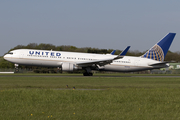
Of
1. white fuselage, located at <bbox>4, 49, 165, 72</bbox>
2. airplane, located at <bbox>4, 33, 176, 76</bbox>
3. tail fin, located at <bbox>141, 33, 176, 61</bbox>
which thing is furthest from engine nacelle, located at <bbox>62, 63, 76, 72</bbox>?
tail fin, located at <bbox>141, 33, 176, 61</bbox>

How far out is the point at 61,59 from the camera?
3988 centimetres

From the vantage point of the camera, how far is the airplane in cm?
3900

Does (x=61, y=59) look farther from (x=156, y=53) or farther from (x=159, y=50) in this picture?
(x=159, y=50)

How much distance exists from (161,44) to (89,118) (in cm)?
3888

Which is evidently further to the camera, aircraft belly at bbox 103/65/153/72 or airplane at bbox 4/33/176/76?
aircraft belly at bbox 103/65/153/72

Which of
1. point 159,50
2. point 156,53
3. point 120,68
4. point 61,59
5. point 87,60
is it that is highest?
point 159,50

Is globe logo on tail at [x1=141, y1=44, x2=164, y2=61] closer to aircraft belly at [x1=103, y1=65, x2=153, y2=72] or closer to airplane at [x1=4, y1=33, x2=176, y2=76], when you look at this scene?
airplane at [x1=4, y1=33, x2=176, y2=76]

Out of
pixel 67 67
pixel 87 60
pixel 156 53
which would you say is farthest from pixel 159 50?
pixel 67 67

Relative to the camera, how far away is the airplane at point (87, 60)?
128 feet

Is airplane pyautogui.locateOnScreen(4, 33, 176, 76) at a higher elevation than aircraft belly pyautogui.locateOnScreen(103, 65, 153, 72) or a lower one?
higher

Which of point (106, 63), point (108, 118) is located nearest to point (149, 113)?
point (108, 118)

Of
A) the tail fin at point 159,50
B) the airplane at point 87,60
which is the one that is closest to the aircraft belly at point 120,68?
the airplane at point 87,60

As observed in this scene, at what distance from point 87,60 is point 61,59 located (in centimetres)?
462

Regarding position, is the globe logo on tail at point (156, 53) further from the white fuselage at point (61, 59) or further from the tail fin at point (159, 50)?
the white fuselage at point (61, 59)
